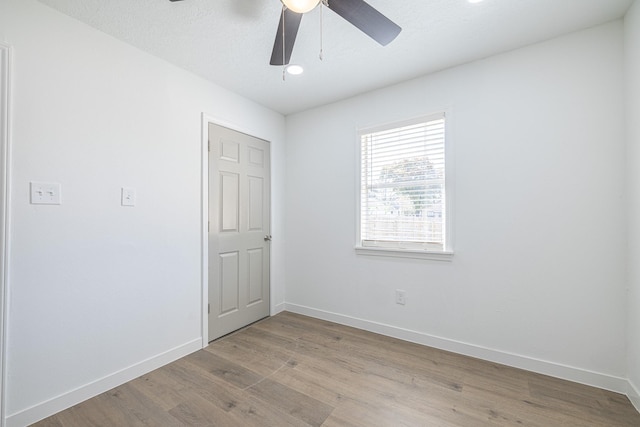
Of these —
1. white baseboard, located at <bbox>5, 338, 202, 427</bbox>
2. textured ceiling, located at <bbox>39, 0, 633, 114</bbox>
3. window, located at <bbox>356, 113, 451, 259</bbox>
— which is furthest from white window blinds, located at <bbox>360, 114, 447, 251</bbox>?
white baseboard, located at <bbox>5, 338, 202, 427</bbox>

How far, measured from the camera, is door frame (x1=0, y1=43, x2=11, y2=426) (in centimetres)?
152

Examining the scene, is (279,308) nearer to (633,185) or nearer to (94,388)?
(94,388)

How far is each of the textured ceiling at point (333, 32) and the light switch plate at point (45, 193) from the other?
1105 millimetres

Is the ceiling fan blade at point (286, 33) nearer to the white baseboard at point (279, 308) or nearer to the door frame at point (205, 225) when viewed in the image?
the door frame at point (205, 225)

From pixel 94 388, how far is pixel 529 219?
10.9 feet

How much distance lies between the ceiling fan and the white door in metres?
1.31

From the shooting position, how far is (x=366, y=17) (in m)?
1.50

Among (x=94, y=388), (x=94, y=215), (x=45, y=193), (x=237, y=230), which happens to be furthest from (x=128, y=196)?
(x=94, y=388)

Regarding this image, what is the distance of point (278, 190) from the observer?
11.3 ft

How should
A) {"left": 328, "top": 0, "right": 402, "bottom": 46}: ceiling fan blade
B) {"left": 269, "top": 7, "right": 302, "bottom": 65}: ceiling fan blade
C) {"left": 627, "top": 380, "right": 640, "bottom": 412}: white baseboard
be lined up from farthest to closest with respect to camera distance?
{"left": 627, "top": 380, "right": 640, "bottom": 412}: white baseboard → {"left": 269, "top": 7, "right": 302, "bottom": 65}: ceiling fan blade → {"left": 328, "top": 0, "right": 402, "bottom": 46}: ceiling fan blade

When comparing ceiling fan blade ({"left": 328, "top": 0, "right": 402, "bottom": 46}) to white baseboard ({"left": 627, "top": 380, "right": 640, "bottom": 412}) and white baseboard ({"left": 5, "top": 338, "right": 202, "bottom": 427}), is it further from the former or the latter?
white baseboard ({"left": 5, "top": 338, "right": 202, "bottom": 427})

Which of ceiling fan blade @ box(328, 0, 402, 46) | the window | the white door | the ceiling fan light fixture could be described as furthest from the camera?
the white door

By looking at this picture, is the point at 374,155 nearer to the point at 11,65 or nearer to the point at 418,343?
the point at 418,343

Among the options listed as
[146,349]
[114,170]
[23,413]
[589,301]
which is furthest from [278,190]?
[589,301]
